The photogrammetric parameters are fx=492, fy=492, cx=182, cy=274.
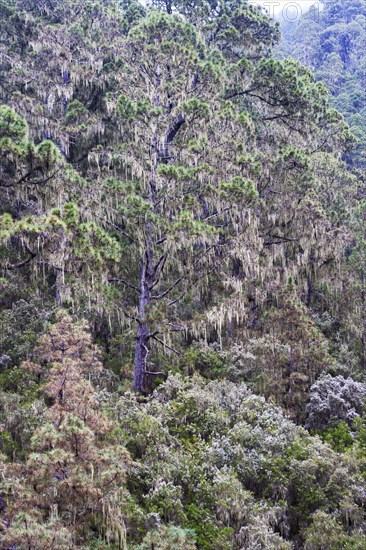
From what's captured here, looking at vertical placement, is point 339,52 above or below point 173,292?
above

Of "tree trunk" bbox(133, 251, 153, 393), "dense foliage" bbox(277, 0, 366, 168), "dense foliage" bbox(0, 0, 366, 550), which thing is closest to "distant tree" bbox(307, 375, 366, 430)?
"dense foliage" bbox(0, 0, 366, 550)

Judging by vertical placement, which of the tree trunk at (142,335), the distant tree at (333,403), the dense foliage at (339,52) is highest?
the dense foliage at (339,52)

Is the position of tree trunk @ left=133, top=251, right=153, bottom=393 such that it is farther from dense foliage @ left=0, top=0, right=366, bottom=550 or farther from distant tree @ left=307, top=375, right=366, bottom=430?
distant tree @ left=307, top=375, right=366, bottom=430

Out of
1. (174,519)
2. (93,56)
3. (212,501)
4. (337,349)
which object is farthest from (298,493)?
(93,56)

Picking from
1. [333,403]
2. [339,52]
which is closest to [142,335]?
[333,403]

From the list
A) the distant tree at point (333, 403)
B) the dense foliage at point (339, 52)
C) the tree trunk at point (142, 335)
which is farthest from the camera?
the dense foliage at point (339, 52)

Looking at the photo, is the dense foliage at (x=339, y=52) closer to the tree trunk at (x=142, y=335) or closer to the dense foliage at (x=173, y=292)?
the dense foliage at (x=173, y=292)

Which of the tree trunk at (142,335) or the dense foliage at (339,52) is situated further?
the dense foliage at (339,52)

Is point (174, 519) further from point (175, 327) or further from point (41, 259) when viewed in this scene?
point (175, 327)

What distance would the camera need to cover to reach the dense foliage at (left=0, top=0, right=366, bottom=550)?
7.17 meters

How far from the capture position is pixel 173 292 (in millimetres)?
14094

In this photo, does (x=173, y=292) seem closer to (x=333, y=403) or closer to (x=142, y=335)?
(x=142, y=335)

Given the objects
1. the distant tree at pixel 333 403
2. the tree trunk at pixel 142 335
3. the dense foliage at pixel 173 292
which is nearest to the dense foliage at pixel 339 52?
the dense foliage at pixel 173 292

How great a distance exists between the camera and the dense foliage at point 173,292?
7168 mm
